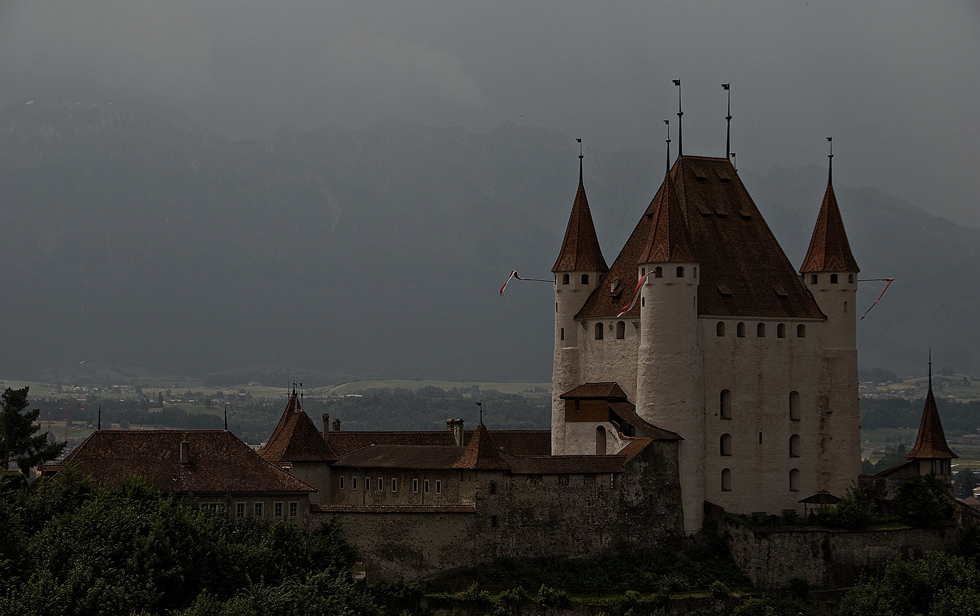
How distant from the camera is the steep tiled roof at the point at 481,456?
7831 centimetres

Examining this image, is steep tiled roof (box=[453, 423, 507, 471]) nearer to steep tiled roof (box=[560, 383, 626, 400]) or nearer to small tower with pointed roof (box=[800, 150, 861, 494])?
steep tiled roof (box=[560, 383, 626, 400])

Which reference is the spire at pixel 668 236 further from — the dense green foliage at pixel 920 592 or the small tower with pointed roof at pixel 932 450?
the dense green foliage at pixel 920 592

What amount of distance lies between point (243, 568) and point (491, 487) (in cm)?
1495

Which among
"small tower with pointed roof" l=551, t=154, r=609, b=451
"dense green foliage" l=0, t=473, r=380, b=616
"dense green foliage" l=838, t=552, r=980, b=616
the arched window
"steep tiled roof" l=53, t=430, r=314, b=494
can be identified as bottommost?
"dense green foliage" l=838, t=552, r=980, b=616

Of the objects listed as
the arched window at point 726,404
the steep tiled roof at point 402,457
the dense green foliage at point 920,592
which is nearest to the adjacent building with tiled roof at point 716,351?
the arched window at point 726,404

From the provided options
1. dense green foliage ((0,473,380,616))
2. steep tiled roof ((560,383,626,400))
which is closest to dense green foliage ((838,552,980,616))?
steep tiled roof ((560,383,626,400))

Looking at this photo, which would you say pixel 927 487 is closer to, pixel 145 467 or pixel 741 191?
pixel 741 191

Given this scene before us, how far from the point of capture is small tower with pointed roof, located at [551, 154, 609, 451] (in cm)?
9409

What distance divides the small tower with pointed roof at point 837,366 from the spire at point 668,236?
35.6ft

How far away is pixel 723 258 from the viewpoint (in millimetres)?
91812

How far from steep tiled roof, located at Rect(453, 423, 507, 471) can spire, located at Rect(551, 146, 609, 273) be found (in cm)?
1833

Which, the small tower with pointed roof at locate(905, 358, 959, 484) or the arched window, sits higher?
the arched window

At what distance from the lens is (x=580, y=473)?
80.7 metres

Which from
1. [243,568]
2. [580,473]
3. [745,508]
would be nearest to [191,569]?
[243,568]
